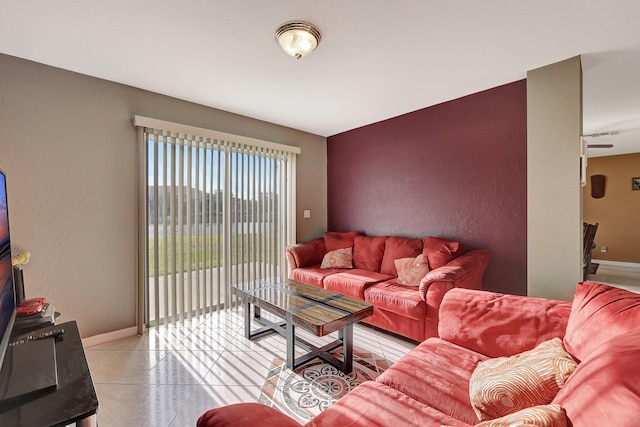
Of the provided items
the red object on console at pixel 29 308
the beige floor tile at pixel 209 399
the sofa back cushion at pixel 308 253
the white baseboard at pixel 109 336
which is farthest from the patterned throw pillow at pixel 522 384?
the white baseboard at pixel 109 336

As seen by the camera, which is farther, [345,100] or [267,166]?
[267,166]

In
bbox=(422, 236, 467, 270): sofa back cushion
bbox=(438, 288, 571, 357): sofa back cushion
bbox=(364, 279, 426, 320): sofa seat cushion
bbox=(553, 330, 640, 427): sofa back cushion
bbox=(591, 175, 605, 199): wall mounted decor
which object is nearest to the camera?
bbox=(553, 330, 640, 427): sofa back cushion

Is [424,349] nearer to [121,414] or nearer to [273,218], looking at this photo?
[121,414]

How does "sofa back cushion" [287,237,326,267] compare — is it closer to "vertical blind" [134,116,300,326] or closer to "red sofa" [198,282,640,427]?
"vertical blind" [134,116,300,326]

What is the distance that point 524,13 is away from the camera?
174 centimetres

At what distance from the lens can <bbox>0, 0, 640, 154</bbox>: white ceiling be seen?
5.59ft

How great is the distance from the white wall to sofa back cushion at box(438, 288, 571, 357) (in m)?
1.01

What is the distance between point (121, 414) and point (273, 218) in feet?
8.56

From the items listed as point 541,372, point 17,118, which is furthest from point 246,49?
point 541,372

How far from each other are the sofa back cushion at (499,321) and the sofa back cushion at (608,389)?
2.31ft

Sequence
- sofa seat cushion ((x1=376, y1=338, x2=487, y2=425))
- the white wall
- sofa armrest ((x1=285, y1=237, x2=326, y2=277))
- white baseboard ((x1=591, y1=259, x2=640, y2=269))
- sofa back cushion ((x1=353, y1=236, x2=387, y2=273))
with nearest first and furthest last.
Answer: sofa seat cushion ((x1=376, y1=338, x2=487, y2=425))
the white wall
sofa back cushion ((x1=353, y1=236, x2=387, y2=273))
sofa armrest ((x1=285, y1=237, x2=326, y2=277))
white baseboard ((x1=591, y1=259, x2=640, y2=269))

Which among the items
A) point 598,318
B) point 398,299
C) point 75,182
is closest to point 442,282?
point 398,299

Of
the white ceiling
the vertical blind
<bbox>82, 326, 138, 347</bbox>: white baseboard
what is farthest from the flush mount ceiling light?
<bbox>82, 326, 138, 347</bbox>: white baseboard

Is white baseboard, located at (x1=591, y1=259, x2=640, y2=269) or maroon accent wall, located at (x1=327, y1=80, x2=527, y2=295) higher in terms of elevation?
maroon accent wall, located at (x1=327, y1=80, x2=527, y2=295)
